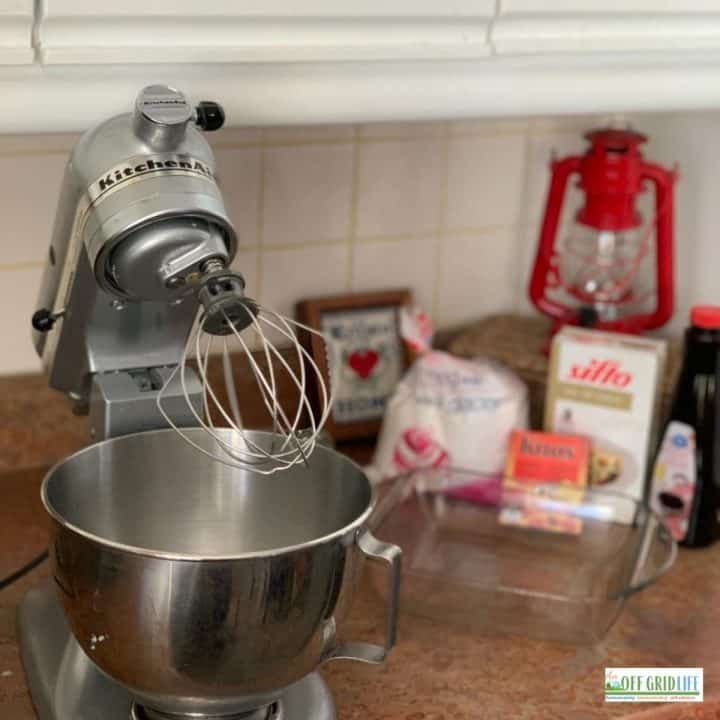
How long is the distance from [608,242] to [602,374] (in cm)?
17

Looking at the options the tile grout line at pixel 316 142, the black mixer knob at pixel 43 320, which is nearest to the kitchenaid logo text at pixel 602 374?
the tile grout line at pixel 316 142

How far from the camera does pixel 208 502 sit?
2.98ft

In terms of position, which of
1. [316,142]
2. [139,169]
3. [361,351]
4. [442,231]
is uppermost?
[139,169]

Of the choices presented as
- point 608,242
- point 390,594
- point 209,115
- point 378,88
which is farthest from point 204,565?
point 608,242

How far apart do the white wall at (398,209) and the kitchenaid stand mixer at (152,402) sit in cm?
29

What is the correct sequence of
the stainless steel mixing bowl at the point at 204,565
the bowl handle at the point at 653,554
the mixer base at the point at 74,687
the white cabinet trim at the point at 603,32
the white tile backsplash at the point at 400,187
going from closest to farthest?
the stainless steel mixing bowl at the point at 204,565, the mixer base at the point at 74,687, the white cabinet trim at the point at 603,32, the bowl handle at the point at 653,554, the white tile backsplash at the point at 400,187

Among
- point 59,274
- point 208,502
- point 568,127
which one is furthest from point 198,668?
point 568,127

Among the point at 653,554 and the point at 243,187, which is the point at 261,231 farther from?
the point at 653,554

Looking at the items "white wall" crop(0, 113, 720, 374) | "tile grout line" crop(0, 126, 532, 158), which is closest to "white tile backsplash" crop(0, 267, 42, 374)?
"white wall" crop(0, 113, 720, 374)

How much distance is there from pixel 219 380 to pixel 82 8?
42 centimetres

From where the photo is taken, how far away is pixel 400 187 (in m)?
1.37

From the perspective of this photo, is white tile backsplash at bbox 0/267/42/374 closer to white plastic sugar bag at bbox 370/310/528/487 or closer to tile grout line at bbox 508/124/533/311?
white plastic sugar bag at bbox 370/310/528/487

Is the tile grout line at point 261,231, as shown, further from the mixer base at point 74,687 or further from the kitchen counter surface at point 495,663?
the mixer base at point 74,687

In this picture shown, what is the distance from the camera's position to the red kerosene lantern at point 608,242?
130cm
